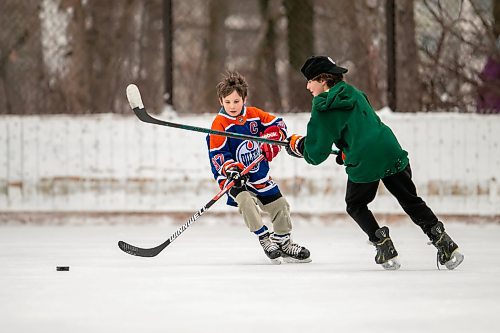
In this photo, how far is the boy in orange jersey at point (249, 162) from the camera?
6926 millimetres

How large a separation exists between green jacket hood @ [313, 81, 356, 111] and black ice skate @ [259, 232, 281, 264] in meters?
1.01

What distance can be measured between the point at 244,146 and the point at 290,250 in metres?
0.61

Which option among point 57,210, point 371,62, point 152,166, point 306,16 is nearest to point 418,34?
point 371,62

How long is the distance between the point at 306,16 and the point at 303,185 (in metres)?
2.07

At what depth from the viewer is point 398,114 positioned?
9.66 m

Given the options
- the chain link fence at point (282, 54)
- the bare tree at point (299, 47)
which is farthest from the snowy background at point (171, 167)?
the bare tree at point (299, 47)

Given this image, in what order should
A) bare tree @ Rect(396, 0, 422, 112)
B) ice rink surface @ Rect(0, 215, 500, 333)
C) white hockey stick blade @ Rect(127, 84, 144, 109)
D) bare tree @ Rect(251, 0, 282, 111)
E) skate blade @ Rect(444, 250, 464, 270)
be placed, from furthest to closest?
bare tree @ Rect(251, 0, 282, 111)
bare tree @ Rect(396, 0, 422, 112)
white hockey stick blade @ Rect(127, 84, 144, 109)
skate blade @ Rect(444, 250, 464, 270)
ice rink surface @ Rect(0, 215, 500, 333)

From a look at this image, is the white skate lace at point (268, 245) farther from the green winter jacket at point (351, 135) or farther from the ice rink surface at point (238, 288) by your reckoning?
the green winter jacket at point (351, 135)

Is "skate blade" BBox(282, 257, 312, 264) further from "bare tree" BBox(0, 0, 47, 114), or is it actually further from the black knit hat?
"bare tree" BBox(0, 0, 47, 114)

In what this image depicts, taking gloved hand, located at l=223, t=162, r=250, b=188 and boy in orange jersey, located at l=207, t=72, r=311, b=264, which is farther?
boy in orange jersey, located at l=207, t=72, r=311, b=264

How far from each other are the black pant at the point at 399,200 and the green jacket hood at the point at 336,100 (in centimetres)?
43

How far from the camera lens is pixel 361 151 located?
6223 mm

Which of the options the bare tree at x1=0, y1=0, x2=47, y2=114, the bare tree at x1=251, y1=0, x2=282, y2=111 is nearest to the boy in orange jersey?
the bare tree at x1=251, y1=0, x2=282, y2=111

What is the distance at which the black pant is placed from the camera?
20.9ft
